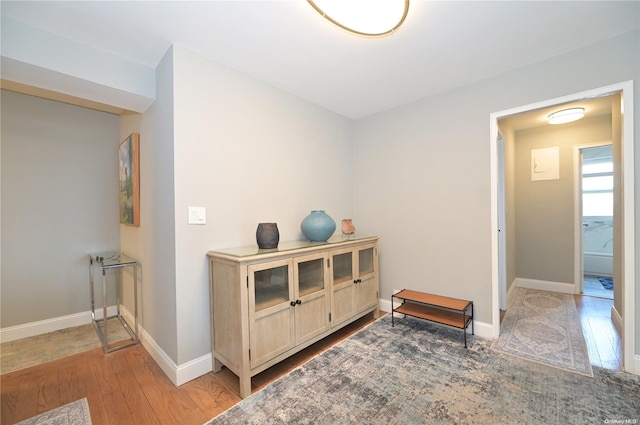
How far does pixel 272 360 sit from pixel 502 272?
2.82m

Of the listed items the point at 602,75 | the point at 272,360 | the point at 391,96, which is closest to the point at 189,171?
the point at 272,360

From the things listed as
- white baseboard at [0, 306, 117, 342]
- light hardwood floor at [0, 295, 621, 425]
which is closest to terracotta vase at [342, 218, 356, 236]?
light hardwood floor at [0, 295, 621, 425]

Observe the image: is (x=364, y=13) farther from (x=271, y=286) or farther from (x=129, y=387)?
(x=129, y=387)

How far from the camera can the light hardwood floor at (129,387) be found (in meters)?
1.57

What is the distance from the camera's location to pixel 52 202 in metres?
2.75

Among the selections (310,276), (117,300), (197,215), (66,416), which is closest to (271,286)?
(310,276)

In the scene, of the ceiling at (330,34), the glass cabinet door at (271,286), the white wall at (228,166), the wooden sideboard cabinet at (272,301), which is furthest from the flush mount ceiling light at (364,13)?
the glass cabinet door at (271,286)

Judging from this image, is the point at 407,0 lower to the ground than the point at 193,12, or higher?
lower

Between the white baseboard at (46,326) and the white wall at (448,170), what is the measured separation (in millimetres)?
3411

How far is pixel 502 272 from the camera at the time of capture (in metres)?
3.06

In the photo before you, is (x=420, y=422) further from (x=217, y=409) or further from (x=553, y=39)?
(x=553, y=39)

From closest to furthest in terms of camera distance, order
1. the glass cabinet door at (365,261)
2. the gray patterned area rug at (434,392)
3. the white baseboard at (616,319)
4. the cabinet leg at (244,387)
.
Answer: the gray patterned area rug at (434,392)
the cabinet leg at (244,387)
the white baseboard at (616,319)
the glass cabinet door at (365,261)

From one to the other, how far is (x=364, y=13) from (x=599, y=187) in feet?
19.6

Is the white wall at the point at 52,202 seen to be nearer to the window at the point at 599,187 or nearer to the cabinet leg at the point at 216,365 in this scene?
the cabinet leg at the point at 216,365
